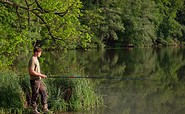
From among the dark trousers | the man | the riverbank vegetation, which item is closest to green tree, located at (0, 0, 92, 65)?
the riverbank vegetation

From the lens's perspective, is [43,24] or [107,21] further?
[107,21]

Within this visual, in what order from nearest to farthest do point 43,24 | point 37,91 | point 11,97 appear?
1. point 37,91
2. point 11,97
3. point 43,24

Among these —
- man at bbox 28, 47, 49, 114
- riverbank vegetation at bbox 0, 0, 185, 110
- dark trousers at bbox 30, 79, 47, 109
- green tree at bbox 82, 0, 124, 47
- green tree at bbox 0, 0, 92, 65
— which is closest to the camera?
man at bbox 28, 47, 49, 114

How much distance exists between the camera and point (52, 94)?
12000mm

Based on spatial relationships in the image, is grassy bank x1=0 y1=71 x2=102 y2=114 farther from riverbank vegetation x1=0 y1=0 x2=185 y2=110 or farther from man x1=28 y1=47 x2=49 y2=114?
man x1=28 y1=47 x2=49 y2=114

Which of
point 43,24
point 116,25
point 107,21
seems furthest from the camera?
point 116,25

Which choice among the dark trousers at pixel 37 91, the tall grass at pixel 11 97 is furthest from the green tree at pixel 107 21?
the dark trousers at pixel 37 91

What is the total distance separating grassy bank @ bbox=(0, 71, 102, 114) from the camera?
1128 centimetres

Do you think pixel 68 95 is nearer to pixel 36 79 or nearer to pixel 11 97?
pixel 11 97

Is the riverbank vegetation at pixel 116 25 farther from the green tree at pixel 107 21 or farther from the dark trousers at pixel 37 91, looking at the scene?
the dark trousers at pixel 37 91

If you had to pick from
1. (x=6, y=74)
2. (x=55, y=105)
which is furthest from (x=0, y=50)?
(x=55, y=105)

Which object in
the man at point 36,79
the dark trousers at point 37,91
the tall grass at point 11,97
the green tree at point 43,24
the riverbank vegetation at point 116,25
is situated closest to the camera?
the man at point 36,79

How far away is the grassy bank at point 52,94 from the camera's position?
11.3m

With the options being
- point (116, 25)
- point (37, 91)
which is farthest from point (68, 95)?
point (116, 25)
